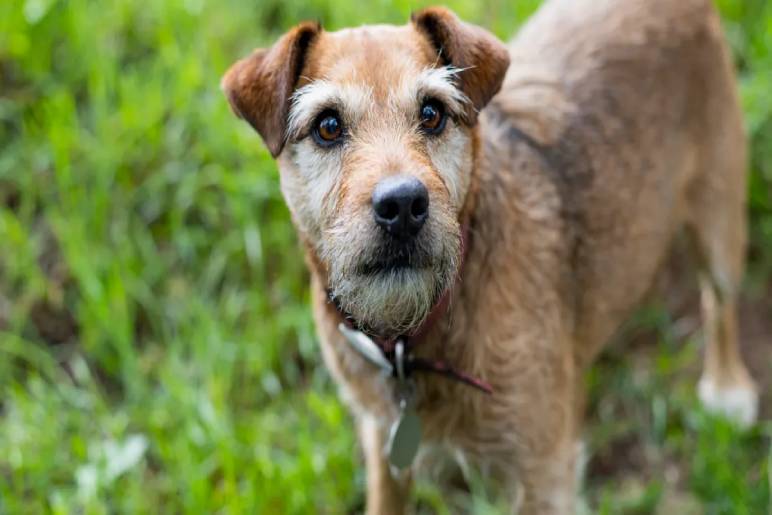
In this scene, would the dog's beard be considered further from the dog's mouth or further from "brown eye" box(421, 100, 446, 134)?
"brown eye" box(421, 100, 446, 134)

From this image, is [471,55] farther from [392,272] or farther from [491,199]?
[392,272]

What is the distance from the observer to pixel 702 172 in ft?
14.0

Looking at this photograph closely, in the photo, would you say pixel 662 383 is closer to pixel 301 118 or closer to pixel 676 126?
pixel 676 126

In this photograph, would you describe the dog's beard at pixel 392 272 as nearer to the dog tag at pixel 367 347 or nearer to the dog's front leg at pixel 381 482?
the dog tag at pixel 367 347

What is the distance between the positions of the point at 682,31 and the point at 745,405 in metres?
1.60

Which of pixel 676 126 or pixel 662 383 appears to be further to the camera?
pixel 662 383

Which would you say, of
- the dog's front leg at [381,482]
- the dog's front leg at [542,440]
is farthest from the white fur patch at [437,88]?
the dog's front leg at [381,482]

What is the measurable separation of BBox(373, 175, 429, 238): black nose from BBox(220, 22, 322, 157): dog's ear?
1.67 feet

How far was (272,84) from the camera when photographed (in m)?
3.05

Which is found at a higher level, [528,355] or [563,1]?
[563,1]

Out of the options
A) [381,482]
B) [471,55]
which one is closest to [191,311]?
[381,482]

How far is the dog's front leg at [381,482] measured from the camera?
11.9ft

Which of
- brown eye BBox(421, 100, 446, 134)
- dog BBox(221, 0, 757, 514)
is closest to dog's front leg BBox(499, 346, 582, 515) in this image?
dog BBox(221, 0, 757, 514)

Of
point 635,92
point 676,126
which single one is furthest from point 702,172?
point 635,92
